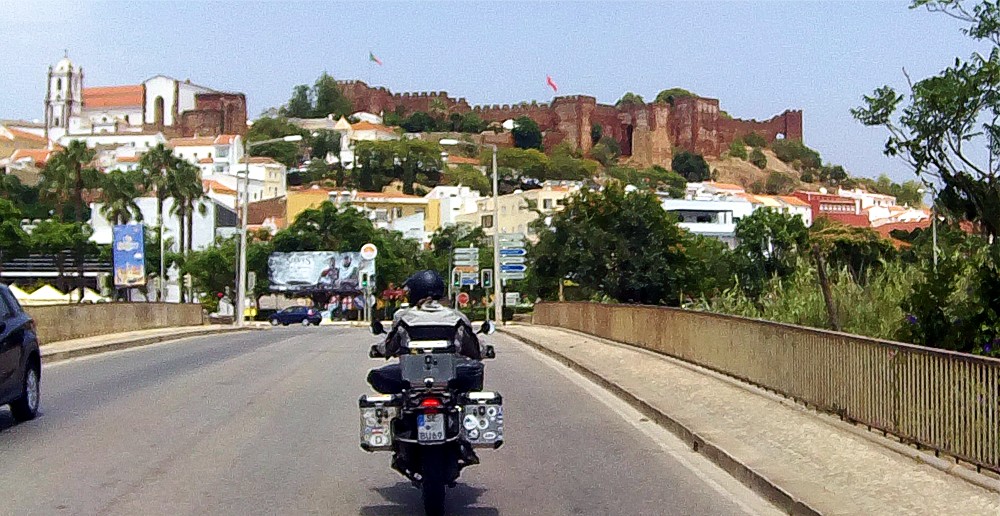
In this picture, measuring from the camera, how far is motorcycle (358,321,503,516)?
28.8ft

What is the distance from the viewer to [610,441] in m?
13.4

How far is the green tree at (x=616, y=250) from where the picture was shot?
49.4 metres

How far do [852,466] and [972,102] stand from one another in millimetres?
6106

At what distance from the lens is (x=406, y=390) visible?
8992 millimetres

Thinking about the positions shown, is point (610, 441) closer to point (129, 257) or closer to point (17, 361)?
point (17, 361)

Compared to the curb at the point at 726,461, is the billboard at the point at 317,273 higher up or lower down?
higher up

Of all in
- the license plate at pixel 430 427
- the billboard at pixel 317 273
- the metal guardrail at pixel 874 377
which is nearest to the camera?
the license plate at pixel 430 427

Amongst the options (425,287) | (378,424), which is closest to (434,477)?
(378,424)

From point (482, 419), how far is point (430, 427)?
47cm

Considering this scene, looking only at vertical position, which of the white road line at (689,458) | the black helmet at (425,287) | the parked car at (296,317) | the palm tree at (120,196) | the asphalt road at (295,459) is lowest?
the parked car at (296,317)

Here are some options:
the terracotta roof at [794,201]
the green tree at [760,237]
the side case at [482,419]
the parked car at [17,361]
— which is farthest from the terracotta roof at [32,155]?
the side case at [482,419]

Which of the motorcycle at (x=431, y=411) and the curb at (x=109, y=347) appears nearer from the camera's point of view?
the motorcycle at (x=431, y=411)

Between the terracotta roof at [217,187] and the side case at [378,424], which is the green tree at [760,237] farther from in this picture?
the terracotta roof at [217,187]

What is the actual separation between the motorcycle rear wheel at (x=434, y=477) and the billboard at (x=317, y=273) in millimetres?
89880
